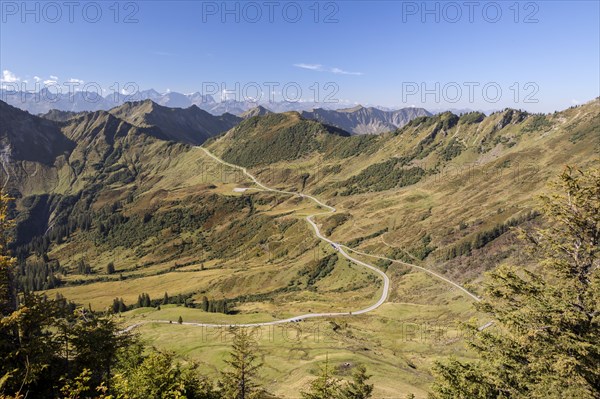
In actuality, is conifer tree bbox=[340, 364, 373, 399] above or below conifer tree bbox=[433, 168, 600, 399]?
below

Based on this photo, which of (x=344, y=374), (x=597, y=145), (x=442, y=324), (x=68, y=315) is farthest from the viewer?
(x=597, y=145)

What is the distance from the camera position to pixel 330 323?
A: 112812 millimetres

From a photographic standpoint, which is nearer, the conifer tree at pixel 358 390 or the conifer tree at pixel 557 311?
the conifer tree at pixel 557 311

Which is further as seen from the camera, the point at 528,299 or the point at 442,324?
the point at 442,324

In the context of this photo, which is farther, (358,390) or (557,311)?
(358,390)

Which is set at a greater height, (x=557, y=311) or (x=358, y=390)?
(x=557, y=311)

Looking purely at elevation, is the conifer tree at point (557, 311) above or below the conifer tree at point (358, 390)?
above

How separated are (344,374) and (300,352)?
69.5ft

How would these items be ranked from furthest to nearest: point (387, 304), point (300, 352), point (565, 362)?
point (387, 304)
point (300, 352)
point (565, 362)

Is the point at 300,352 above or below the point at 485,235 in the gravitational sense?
below

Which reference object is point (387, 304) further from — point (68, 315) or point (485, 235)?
point (68, 315)

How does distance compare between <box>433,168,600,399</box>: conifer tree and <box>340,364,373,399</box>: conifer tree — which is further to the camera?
<box>340,364,373,399</box>: conifer tree

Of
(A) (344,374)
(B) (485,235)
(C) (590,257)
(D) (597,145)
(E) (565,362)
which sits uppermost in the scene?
(D) (597,145)

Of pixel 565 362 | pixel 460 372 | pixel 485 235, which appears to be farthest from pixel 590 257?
pixel 485 235
